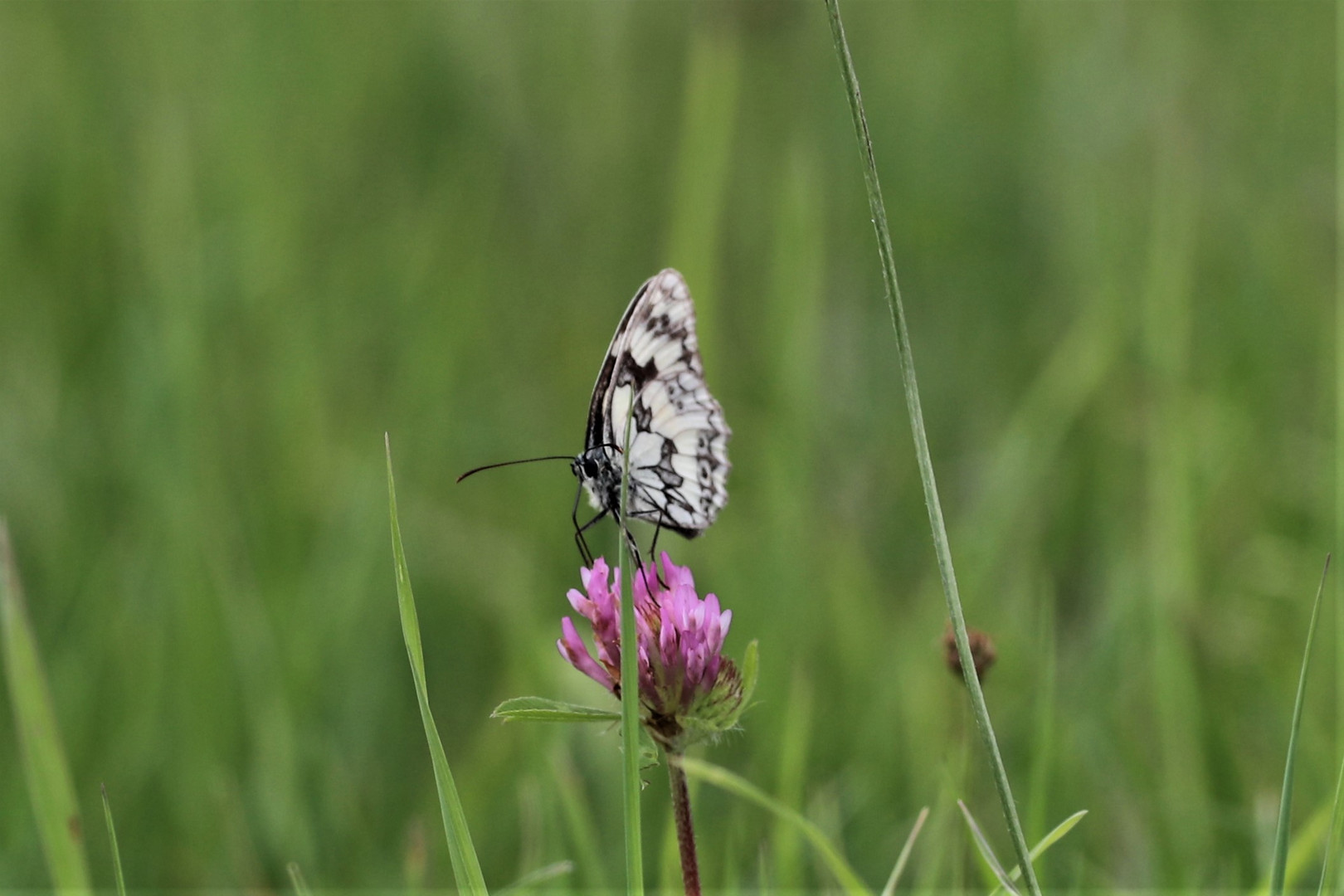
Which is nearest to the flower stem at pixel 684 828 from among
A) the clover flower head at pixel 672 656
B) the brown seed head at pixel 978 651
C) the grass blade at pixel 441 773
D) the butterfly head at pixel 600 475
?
the clover flower head at pixel 672 656

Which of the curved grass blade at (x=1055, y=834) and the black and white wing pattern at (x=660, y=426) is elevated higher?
the black and white wing pattern at (x=660, y=426)

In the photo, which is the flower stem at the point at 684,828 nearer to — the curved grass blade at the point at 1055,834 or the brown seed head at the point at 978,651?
the curved grass blade at the point at 1055,834

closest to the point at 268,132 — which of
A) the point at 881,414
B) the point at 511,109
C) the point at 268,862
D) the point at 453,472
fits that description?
the point at 511,109

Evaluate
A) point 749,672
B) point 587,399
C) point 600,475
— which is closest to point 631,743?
point 749,672

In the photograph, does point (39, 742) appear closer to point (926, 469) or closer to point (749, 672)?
point (749, 672)

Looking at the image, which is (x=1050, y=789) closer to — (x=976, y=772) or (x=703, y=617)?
(x=976, y=772)

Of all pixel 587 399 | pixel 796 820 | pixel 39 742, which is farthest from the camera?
pixel 587 399
